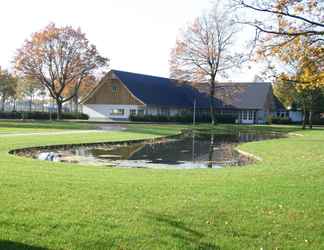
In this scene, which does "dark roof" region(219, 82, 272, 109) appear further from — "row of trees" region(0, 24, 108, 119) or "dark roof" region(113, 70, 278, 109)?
"row of trees" region(0, 24, 108, 119)

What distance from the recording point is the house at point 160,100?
7238 cm

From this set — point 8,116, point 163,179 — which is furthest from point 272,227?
point 8,116

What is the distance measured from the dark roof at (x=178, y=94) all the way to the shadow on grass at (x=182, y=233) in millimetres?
63426

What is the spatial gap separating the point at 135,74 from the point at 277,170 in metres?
62.9

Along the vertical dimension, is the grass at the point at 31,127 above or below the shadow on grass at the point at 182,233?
below

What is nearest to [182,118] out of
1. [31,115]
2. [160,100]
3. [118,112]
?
[160,100]

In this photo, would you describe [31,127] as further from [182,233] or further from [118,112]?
[182,233]

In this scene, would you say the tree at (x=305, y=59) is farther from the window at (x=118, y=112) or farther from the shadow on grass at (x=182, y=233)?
the window at (x=118, y=112)

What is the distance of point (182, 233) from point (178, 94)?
73659 millimetres

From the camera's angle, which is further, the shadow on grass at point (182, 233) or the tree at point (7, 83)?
the tree at point (7, 83)

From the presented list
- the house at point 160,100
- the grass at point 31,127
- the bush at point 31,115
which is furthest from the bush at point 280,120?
the grass at point 31,127

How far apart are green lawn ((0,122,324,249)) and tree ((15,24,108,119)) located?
198ft

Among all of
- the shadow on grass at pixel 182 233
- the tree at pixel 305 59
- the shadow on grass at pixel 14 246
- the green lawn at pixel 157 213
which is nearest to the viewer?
the shadow on grass at pixel 14 246

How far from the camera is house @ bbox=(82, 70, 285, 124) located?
237 feet
